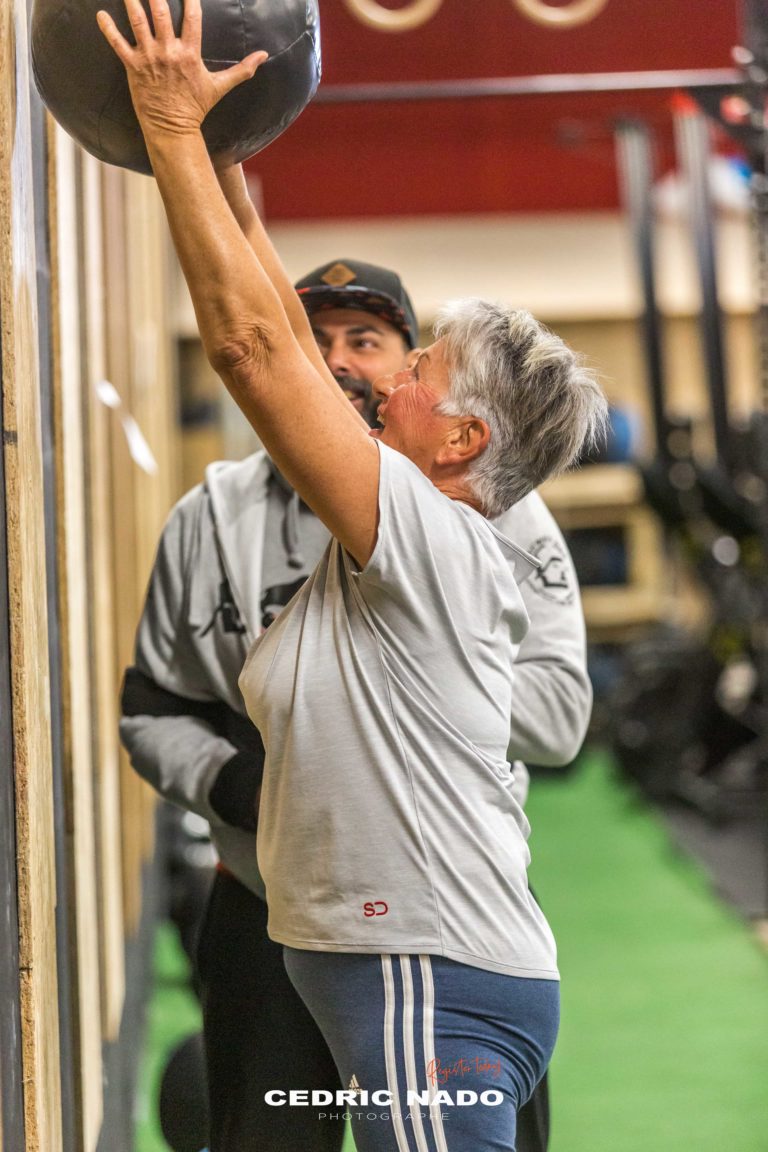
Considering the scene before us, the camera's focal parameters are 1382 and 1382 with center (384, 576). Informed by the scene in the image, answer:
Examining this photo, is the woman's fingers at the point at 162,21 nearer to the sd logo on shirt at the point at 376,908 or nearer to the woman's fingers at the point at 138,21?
the woman's fingers at the point at 138,21

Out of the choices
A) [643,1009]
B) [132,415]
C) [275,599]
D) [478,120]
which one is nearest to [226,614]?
[275,599]

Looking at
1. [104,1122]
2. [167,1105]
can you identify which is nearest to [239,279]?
[167,1105]

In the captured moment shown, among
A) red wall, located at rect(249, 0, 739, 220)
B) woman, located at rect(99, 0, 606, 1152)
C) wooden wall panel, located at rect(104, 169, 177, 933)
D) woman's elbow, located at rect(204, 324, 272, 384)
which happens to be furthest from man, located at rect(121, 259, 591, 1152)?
red wall, located at rect(249, 0, 739, 220)

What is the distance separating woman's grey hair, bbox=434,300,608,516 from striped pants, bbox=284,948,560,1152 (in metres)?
0.44

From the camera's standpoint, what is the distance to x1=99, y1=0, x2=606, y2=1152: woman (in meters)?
1.15

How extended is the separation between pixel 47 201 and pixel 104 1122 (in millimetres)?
1393

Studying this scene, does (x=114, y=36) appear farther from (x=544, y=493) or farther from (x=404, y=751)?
(x=544, y=493)

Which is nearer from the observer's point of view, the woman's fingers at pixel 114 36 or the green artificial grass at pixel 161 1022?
the woman's fingers at pixel 114 36

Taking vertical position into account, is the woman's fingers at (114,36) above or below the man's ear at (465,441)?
above

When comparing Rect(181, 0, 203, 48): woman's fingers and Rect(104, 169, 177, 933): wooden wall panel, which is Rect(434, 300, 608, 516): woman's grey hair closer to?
Rect(181, 0, 203, 48): woman's fingers

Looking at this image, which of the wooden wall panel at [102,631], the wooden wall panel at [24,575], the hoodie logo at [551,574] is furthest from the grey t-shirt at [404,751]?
the wooden wall panel at [102,631]

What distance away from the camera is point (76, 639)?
192cm

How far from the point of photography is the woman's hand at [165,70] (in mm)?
1133

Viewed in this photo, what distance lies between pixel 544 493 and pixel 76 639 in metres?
7.40
